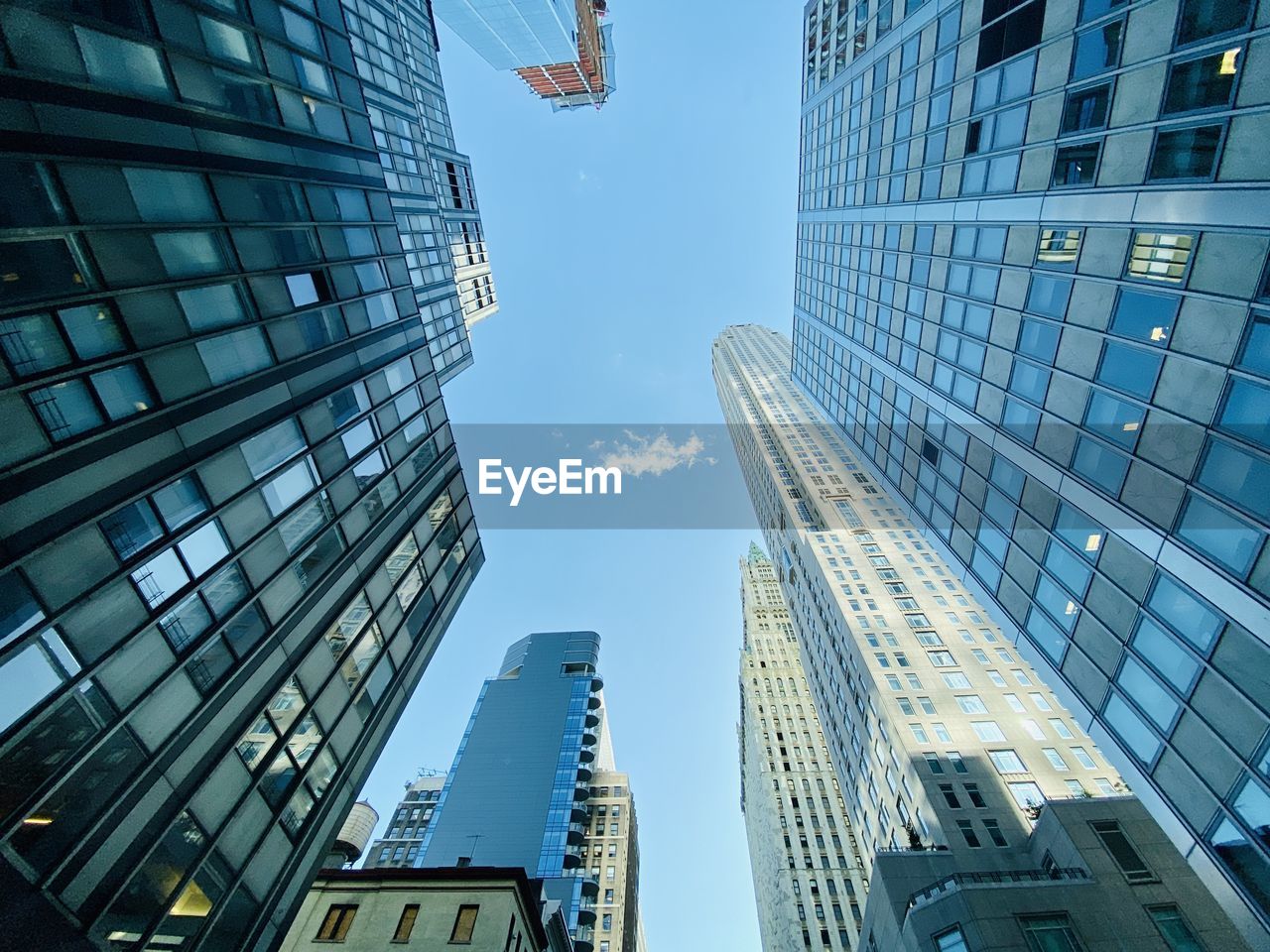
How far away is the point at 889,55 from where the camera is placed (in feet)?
106

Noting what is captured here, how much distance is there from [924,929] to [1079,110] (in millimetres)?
36318

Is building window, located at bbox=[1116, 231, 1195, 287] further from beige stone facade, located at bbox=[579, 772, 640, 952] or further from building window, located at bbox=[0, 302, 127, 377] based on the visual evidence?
beige stone facade, located at bbox=[579, 772, 640, 952]

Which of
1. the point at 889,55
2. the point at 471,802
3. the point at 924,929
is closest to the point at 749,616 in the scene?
the point at 471,802

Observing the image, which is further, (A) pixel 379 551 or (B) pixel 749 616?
(B) pixel 749 616

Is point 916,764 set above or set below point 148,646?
below

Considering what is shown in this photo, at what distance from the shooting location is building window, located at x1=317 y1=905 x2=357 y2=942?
84.6 feet

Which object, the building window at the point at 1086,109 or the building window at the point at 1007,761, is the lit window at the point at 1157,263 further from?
the building window at the point at 1007,761

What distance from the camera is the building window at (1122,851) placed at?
2827 cm

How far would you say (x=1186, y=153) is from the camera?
567 inches

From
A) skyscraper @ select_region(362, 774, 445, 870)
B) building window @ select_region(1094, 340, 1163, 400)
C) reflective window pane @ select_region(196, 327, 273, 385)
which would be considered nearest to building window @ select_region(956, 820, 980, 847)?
building window @ select_region(1094, 340, 1163, 400)

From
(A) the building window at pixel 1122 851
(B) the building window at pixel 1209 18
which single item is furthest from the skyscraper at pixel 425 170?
(A) the building window at pixel 1122 851

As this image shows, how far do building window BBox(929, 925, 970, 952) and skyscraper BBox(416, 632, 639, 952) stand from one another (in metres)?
60.8

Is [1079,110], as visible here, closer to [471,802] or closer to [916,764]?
[916,764]

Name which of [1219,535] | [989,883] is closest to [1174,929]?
[989,883]
